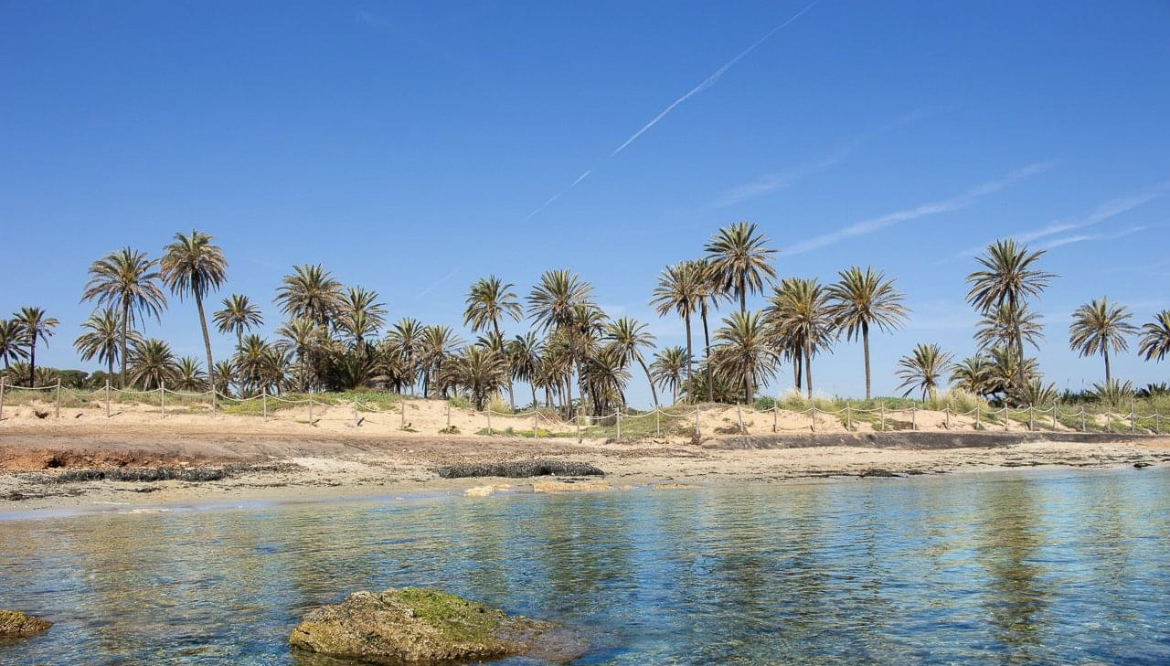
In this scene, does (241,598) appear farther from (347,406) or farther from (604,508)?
(347,406)

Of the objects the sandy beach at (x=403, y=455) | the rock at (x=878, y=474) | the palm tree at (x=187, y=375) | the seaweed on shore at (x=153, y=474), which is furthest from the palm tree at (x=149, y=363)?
the rock at (x=878, y=474)

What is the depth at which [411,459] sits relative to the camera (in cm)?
3077

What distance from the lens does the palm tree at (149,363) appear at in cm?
8231

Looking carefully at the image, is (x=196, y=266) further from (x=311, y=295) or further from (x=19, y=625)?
(x=19, y=625)

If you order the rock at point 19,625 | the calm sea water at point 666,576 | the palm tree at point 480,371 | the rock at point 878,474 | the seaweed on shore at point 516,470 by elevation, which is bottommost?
the rock at point 878,474

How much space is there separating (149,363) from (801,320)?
65.2 metres

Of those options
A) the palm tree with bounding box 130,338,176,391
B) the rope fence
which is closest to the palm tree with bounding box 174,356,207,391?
the palm tree with bounding box 130,338,176,391

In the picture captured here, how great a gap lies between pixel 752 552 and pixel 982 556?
2952 millimetres

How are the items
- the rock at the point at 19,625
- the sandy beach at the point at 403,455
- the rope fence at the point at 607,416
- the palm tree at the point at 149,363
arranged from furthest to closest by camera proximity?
the palm tree at the point at 149,363 < the rope fence at the point at 607,416 < the sandy beach at the point at 403,455 < the rock at the point at 19,625

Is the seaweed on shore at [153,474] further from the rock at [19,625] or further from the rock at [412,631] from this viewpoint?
the rock at [412,631]

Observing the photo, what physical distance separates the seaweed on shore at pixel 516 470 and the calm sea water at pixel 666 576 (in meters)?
10.1

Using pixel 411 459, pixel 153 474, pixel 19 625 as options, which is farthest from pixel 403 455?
pixel 19 625

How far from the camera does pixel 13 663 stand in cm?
611

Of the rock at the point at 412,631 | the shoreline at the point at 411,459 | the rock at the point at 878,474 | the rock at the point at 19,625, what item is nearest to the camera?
the rock at the point at 412,631
